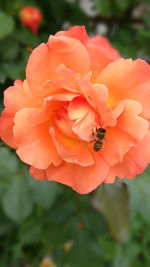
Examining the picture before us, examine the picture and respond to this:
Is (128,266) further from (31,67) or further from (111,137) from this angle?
(31,67)

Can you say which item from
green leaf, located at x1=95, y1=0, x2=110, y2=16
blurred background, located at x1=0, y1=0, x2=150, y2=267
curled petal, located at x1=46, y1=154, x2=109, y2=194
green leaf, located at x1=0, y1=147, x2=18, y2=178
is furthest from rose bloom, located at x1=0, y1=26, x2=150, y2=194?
green leaf, located at x1=95, y1=0, x2=110, y2=16

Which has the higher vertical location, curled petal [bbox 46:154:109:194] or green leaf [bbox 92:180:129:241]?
curled petal [bbox 46:154:109:194]

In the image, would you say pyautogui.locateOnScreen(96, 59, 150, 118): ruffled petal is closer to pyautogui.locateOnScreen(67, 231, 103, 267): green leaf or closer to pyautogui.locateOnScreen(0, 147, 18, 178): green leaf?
pyautogui.locateOnScreen(0, 147, 18, 178): green leaf

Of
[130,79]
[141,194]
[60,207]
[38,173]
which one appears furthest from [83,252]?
[130,79]

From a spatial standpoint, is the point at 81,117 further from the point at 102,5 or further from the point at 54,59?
the point at 102,5

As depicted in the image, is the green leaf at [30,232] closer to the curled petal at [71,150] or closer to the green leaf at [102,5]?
the curled petal at [71,150]

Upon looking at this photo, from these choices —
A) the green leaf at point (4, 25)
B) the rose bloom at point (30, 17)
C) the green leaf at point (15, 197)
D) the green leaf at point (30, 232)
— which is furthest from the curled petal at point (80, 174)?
the rose bloom at point (30, 17)
